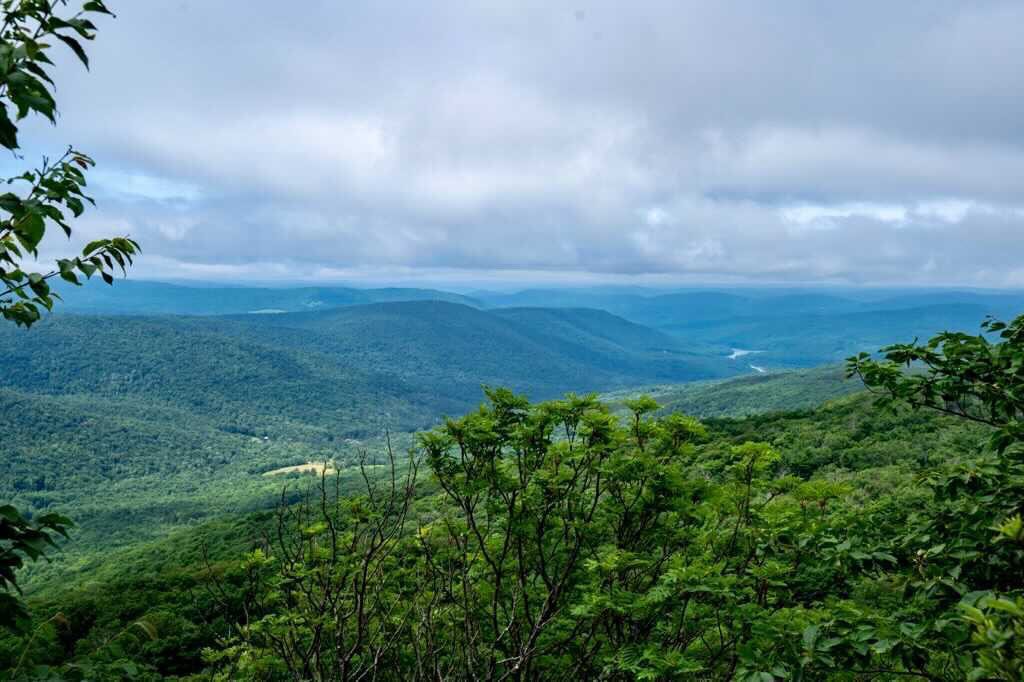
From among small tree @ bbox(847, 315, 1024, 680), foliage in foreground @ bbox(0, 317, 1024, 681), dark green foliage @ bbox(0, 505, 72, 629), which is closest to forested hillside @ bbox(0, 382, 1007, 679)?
foliage in foreground @ bbox(0, 317, 1024, 681)

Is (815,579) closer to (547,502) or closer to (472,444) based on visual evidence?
(547,502)

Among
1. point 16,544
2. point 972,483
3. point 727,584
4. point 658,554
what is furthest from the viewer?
point 658,554

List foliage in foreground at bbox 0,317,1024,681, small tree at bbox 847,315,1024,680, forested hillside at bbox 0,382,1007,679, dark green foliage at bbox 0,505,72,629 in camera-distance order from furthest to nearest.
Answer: forested hillside at bbox 0,382,1007,679 < foliage in foreground at bbox 0,317,1024,681 < small tree at bbox 847,315,1024,680 < dark green foliage at bbox 0,505,72,629

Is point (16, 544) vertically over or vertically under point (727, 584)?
over

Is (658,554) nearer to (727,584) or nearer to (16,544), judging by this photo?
(727,584)

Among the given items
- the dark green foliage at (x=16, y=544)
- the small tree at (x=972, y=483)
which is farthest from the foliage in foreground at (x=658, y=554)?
the dark green foliage at (x=16, y=544)

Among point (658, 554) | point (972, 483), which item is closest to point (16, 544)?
point (972, 483)

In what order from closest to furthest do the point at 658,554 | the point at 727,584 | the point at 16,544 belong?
the point at 16,544 < the point at 727,584 < the point at 658,554

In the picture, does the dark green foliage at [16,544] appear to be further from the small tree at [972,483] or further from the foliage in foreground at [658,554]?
the small tree at [972,483]

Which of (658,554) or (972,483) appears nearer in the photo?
(972,483)

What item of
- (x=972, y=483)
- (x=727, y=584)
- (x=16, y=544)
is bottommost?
(x=727, y=584)

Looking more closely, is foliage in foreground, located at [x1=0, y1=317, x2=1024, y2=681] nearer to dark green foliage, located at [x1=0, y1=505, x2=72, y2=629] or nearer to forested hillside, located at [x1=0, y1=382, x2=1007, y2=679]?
forested hillside, located at [x1=0, y1=382, x2=1007, y2=679]
